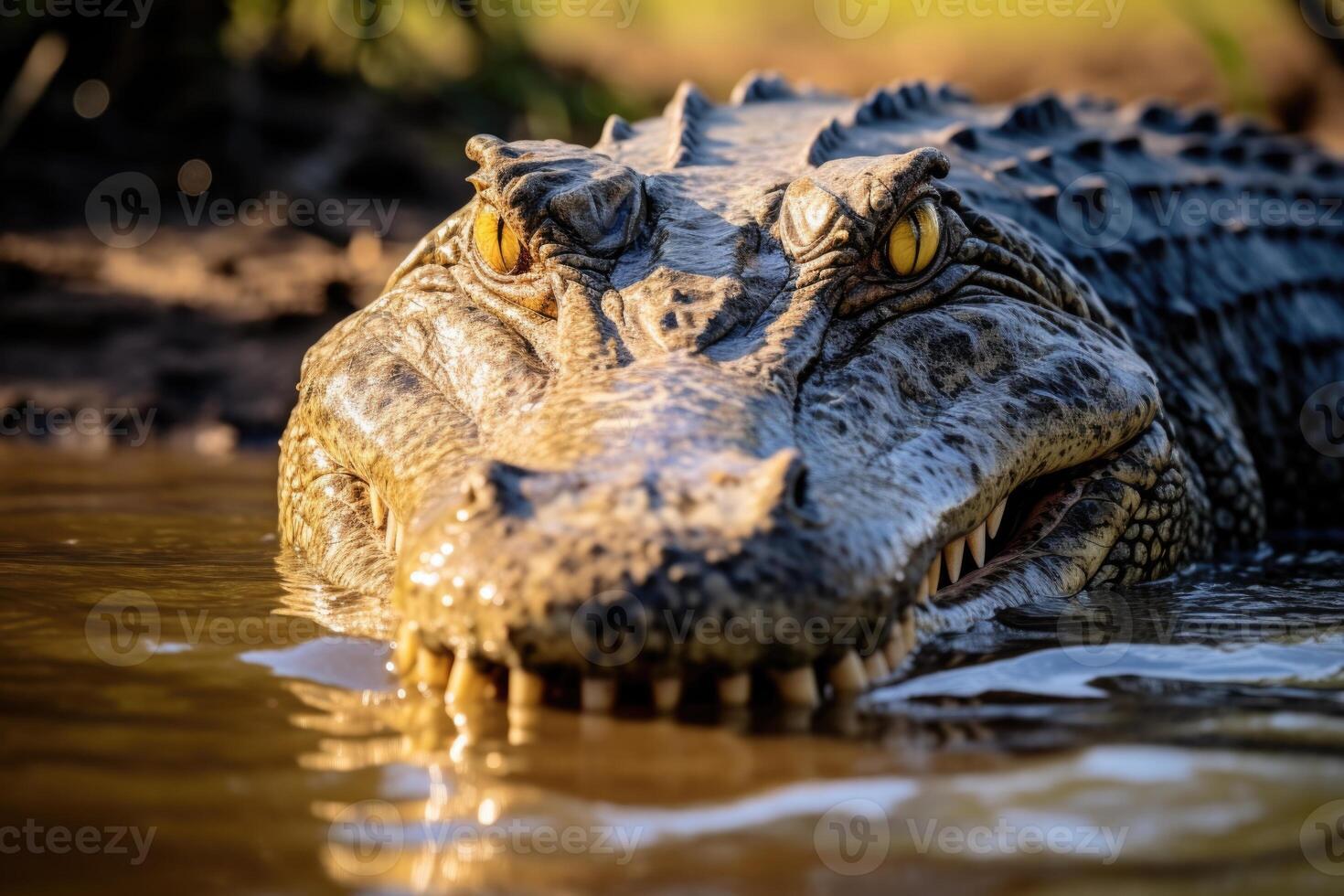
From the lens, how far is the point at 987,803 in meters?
1.73

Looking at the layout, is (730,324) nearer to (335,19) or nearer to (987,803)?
(987,803)

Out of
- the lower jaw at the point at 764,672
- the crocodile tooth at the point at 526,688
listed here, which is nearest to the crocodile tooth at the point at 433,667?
the lower jaw at the point at 764,672

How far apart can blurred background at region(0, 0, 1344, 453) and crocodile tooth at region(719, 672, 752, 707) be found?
4.92m

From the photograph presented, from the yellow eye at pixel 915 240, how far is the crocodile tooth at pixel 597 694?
1.50m

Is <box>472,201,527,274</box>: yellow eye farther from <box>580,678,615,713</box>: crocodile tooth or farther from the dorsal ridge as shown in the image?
<box>580,678,615,713</box>: crocodile tooth

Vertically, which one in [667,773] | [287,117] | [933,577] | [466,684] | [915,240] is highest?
[287,117]

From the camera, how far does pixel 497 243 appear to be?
3.18 metres

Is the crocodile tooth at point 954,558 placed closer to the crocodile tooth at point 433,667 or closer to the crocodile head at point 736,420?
the crocodile head at point 736,420

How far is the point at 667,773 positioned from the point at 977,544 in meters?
1.22

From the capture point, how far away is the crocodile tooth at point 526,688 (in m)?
2.03

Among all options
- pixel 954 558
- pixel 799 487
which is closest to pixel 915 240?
pixel 954 558

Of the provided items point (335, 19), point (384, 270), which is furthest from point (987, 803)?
point (335, 19)

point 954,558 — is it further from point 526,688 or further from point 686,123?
point 686,123

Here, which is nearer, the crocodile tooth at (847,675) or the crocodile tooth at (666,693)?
the crocodile tooth at (666,693)
